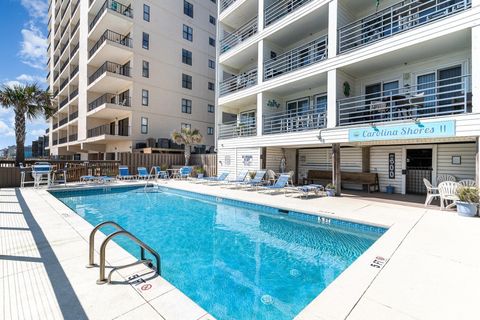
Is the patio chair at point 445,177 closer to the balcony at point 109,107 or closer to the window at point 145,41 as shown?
the balcony at point 109,107

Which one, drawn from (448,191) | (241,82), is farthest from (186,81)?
(448,191)

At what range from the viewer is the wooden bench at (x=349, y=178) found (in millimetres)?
11422

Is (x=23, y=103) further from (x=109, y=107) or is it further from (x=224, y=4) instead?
(x=224, y=4)

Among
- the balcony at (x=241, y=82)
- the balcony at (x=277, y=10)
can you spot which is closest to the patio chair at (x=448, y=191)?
the balcony at (x=277, y=10)

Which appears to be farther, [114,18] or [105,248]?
[114,18]

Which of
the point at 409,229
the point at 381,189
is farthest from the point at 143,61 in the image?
the point at 409,229

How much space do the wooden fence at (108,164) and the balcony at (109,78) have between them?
695 centimetres

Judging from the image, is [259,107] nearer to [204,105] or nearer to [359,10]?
[359,10]

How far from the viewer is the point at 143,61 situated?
69.5ft

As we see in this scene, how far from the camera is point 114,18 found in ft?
64.6

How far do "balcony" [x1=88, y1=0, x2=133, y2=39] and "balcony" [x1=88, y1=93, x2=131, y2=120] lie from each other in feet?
19.4

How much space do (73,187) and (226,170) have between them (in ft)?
29.6

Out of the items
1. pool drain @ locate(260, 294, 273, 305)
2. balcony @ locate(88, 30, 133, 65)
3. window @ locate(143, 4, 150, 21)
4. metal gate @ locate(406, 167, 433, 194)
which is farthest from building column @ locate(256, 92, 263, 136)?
window @ locate(143, 4, 150, 21)

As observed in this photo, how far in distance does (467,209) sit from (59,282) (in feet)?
31.4
